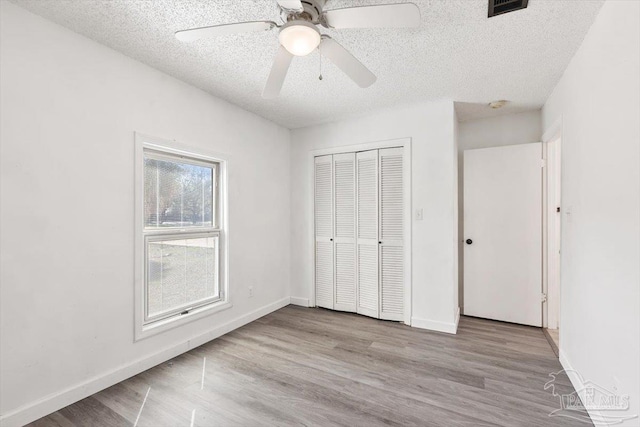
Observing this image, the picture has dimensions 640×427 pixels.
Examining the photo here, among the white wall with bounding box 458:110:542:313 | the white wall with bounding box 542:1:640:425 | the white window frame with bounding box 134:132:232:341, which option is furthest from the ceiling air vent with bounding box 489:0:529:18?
the white window frame with bounding box 134:132:232:341

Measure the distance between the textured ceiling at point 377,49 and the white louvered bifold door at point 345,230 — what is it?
2.75ft

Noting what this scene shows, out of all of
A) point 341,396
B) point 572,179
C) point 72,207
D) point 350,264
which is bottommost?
point 341,396

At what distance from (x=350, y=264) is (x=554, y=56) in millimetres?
2813

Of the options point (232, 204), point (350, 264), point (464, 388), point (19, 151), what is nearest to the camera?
point (19, 151)

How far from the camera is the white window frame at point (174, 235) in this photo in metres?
2.34

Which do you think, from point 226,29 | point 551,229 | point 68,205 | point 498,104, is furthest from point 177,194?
point 551,229

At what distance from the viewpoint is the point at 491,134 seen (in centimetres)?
371

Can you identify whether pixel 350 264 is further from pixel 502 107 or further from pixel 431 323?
pixel 502 107

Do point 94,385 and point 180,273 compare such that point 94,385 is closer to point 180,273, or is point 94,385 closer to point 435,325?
point 180,273

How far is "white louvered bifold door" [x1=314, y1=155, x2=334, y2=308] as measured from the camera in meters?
3.93

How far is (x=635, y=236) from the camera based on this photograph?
134 centimetres

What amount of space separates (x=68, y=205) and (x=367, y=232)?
2873 mm

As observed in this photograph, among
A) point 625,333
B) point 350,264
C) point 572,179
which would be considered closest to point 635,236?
point 625,333

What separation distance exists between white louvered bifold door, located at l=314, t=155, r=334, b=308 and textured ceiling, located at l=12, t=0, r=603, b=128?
97cm
